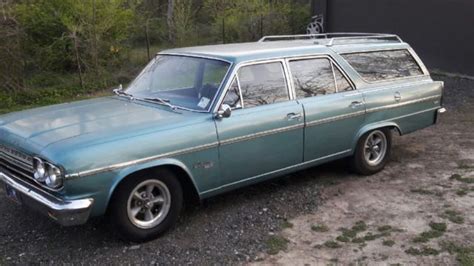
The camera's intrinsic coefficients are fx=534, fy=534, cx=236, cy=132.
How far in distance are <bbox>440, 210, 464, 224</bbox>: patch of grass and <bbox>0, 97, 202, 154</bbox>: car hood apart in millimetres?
2461

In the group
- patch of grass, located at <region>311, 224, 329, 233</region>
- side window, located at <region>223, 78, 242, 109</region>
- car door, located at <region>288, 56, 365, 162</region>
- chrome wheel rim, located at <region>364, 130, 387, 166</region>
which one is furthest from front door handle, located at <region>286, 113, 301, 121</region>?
chrome wheel rim, located at <region>364, 130, 387, 166</region>

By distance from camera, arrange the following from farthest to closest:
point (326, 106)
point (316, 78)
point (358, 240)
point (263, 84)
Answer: point (316, 78) < point (326, 106) < point (263, 84) < point (358, 240)

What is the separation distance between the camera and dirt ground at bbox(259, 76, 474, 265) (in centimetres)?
416

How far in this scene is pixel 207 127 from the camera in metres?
4.55

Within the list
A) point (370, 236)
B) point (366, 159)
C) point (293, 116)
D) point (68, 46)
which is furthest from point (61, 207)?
point (68, 46)

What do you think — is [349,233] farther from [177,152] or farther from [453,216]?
[177,152]

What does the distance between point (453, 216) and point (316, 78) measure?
1884 millimetres

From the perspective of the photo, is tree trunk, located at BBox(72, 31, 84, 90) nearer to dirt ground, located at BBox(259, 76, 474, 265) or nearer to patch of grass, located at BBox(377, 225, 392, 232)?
dirt ground, located at BBox(259, 76, 474, 265)

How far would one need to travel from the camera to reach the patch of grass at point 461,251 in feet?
13.2

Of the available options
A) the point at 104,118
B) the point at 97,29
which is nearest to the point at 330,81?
the point at 104,118

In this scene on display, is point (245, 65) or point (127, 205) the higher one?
point (245, 65)

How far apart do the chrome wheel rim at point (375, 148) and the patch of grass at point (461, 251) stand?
188cm

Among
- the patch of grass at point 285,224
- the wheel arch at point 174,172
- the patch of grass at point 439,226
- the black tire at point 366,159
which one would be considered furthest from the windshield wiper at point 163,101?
the patch of grass at point 439,226

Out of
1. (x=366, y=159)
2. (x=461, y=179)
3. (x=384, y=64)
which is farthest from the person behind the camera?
(x=384, y=64)
